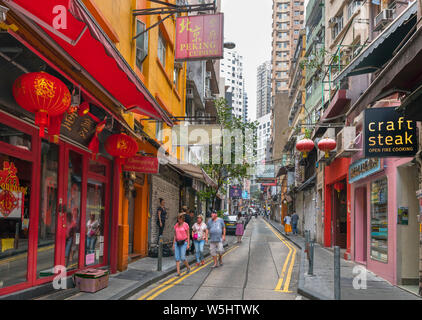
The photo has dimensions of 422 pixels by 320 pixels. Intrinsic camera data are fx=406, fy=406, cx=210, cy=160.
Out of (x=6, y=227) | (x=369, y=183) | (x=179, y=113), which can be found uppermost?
(x=179, y=113)

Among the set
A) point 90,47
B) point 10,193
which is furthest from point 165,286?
point 90,47

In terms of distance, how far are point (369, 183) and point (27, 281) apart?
10.3 m

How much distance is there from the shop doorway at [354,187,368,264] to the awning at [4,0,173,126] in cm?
834

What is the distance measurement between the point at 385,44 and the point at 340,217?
11988mm

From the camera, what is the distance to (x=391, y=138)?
29.5ft

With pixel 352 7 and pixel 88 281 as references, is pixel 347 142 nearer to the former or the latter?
pixel 352 7

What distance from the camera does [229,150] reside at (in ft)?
75.7

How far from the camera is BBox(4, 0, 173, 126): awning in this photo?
5.25m

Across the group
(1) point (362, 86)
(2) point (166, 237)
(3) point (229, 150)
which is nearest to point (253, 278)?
(2) point (166, 237)

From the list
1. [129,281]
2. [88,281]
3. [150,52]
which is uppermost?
[150,52]

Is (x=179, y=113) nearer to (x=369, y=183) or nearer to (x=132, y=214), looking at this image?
(x=132, y=214)

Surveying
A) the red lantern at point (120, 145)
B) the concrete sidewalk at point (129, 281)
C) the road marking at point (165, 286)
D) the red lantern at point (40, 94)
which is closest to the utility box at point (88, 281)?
the concrete sidewalk at point (129, 281)

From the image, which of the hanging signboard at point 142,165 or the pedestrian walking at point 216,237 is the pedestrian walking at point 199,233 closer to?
the pedestrian walking at point 216,237

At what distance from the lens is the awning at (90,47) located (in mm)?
5250
